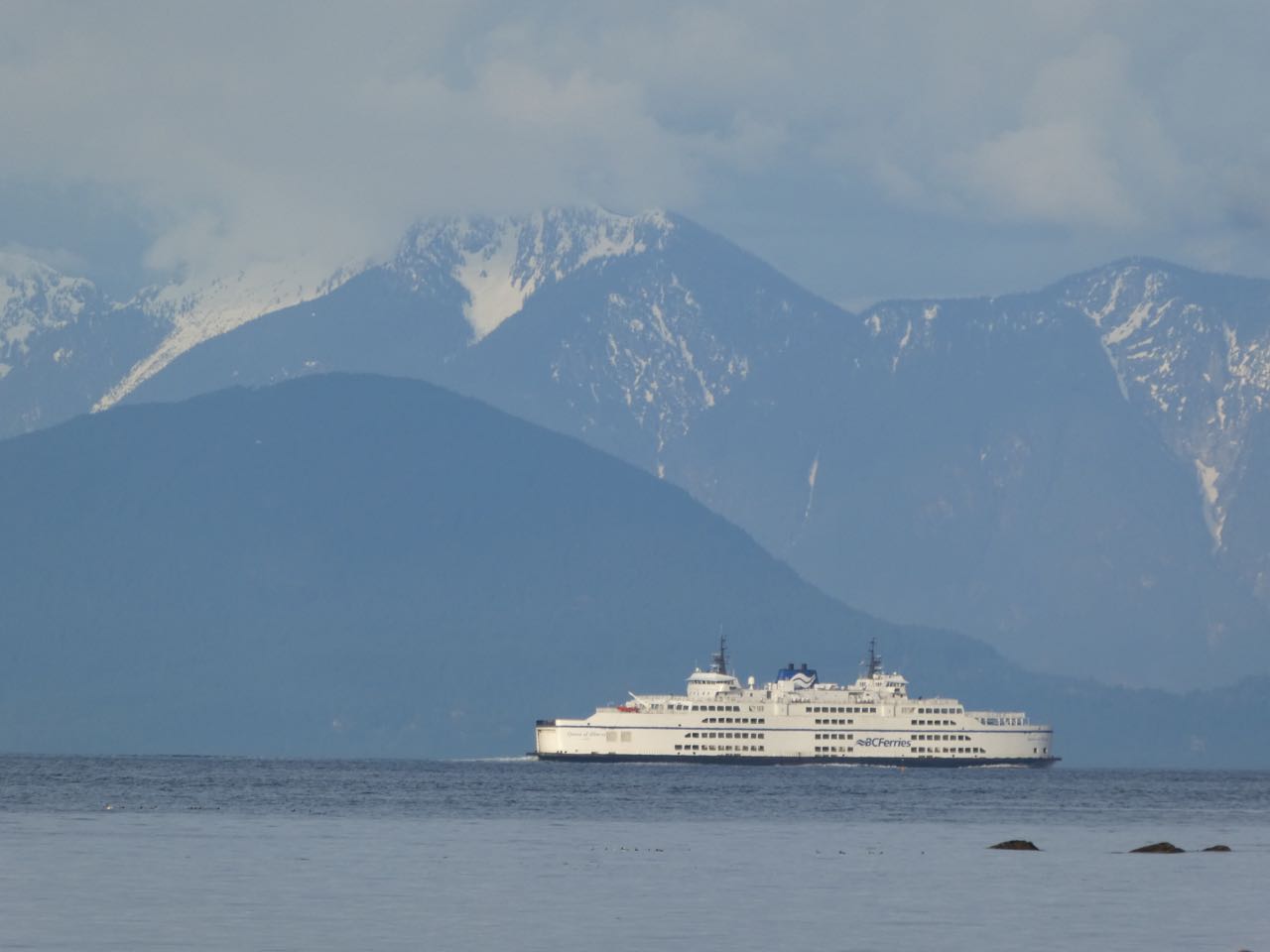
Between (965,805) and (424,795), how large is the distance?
126ft

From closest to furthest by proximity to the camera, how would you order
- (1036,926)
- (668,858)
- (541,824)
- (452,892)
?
(1036,926)
(452,892)
(668,858)
(541,824)

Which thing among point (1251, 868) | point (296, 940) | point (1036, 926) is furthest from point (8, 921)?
point (1251, 868)

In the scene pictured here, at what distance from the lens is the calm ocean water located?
88562mm

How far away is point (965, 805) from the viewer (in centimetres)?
18550

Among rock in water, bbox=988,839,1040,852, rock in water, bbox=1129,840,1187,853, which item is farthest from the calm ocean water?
rock in water, bbox=988,839,1040,852

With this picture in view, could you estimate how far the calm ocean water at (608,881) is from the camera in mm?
88562

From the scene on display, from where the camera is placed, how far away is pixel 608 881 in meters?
108

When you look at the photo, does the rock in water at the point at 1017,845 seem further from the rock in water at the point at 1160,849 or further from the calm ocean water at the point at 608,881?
the rock in water at the point at 1160,849

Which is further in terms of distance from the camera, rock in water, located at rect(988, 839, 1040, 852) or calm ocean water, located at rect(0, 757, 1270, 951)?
rock in water, located at rect(988, 839, 1040, 852)

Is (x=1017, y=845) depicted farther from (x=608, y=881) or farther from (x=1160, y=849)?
(x=608, y=881)

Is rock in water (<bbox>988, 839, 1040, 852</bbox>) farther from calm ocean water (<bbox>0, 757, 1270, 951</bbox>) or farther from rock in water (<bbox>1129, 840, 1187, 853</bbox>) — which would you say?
rock in water (<bbox>1129, 840, 1187, 853</bbox>)

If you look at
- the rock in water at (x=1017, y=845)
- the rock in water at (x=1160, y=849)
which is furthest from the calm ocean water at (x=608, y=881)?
the rock in water at (x=1017, y=845)

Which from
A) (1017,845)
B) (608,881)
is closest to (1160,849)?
(1017,845)

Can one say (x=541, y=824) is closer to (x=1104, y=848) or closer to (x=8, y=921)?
(x=1104, y=848)
